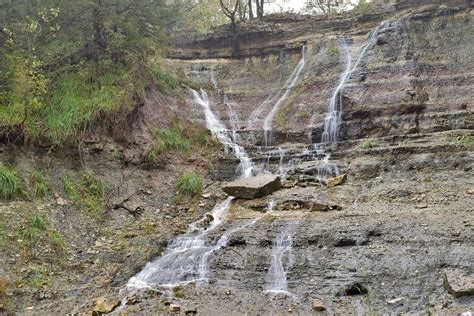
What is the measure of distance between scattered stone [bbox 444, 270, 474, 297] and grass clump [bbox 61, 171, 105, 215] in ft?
24.6

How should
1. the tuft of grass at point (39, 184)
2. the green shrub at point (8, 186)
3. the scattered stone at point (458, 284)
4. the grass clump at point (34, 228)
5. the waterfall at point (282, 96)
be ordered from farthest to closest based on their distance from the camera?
the waterfall at point (282, 96)
the tuft of grass at point (39, 184)
the green shrub at point (8, 186)
the grass clump at point (34, 228)
the scattered stone at point (458, 284)

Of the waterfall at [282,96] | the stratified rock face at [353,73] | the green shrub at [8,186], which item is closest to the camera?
the green shrub at [8,186]

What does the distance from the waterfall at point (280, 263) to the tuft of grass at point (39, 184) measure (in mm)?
5342

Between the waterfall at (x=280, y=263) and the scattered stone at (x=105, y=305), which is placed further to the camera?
the waterfall at (x=280, y=263)

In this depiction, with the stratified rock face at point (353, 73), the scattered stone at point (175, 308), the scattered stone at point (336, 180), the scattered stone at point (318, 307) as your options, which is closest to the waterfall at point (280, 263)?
the scattered stone at point (318, 307)

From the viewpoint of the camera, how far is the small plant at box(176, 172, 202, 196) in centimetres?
1238

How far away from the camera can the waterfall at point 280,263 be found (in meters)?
7.90

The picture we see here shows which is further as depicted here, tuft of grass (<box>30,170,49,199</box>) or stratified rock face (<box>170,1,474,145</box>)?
stratified rock face (<box>170,1,474,145</box>)

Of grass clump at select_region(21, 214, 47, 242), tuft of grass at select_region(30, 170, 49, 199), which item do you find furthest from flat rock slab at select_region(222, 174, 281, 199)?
grass clump at select_region(21, 214, 47, 242)

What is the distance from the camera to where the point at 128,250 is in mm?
9430

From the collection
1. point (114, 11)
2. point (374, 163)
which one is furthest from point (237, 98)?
point (374, 163)

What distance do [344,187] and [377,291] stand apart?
15.0ft

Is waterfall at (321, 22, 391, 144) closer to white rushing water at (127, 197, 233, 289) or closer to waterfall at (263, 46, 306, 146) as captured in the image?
waterfall at (263, 46, 306, 146)

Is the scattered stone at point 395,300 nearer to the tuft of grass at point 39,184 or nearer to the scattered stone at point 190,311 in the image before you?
the scattered stone at point 190,311
